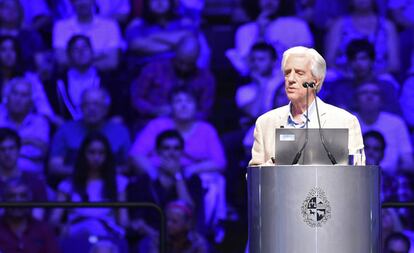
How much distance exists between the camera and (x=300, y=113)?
12.3 feet

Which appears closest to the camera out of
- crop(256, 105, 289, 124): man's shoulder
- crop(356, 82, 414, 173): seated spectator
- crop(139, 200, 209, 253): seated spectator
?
crop(256, 105, 289, 124): man's shoulder

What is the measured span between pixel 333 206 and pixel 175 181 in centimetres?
348

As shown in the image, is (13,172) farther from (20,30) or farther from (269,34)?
(269,34)

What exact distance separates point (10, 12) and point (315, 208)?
410cm

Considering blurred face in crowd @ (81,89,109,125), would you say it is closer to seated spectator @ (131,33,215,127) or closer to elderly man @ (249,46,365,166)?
seated spectator @ (131,33,215,127)

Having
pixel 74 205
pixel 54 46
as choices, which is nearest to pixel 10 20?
pixel 54 46

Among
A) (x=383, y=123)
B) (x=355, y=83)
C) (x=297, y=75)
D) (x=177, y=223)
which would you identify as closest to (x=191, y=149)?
(x=177, y=223)

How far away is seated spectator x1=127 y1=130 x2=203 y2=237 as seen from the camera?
22.2 ft

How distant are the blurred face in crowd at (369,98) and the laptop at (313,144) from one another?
3409 mm

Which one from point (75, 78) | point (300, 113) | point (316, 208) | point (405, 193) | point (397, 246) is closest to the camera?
point (316, 208)

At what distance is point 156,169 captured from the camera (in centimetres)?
680

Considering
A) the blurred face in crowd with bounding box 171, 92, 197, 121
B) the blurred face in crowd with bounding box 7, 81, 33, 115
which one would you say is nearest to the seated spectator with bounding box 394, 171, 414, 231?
the blurred face in crowd with bounding box 171, 92, 197, 121

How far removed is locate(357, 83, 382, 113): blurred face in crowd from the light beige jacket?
10.0 feet

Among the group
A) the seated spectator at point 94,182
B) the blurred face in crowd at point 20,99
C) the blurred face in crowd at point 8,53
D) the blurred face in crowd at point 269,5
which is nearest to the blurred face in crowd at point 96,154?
the seated spectator at point 94,182
